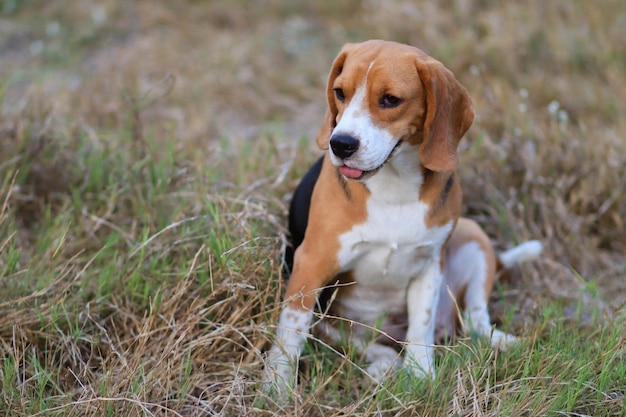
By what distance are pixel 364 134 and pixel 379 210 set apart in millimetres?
414

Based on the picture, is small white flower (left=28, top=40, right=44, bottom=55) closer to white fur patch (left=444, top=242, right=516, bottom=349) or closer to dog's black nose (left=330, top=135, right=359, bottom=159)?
white fur patch (left=444, top=242, right=516, bottom=349)

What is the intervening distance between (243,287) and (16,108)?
2.54 metres

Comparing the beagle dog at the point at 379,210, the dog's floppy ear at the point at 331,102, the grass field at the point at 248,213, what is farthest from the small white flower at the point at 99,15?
the dog's floppy ear at the point at 331,102

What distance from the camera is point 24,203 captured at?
412 cm

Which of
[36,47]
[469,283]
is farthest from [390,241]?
[36,47]

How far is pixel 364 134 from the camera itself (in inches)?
110

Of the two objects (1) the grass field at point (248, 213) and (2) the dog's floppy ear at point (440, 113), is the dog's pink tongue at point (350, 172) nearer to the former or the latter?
(2) the dog's floppy ear at point (440, 113)

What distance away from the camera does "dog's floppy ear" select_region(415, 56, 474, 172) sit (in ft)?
9.57

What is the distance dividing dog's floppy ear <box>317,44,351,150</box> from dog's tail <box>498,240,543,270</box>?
136 centimetres

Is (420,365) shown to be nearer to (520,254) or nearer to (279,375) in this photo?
(279,375)

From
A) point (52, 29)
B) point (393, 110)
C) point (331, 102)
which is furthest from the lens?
point (52, 29)

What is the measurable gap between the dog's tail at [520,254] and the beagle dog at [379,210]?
1.65ft

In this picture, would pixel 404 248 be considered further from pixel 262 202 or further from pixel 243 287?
pixel 262 202

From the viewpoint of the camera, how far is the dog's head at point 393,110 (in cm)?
282
